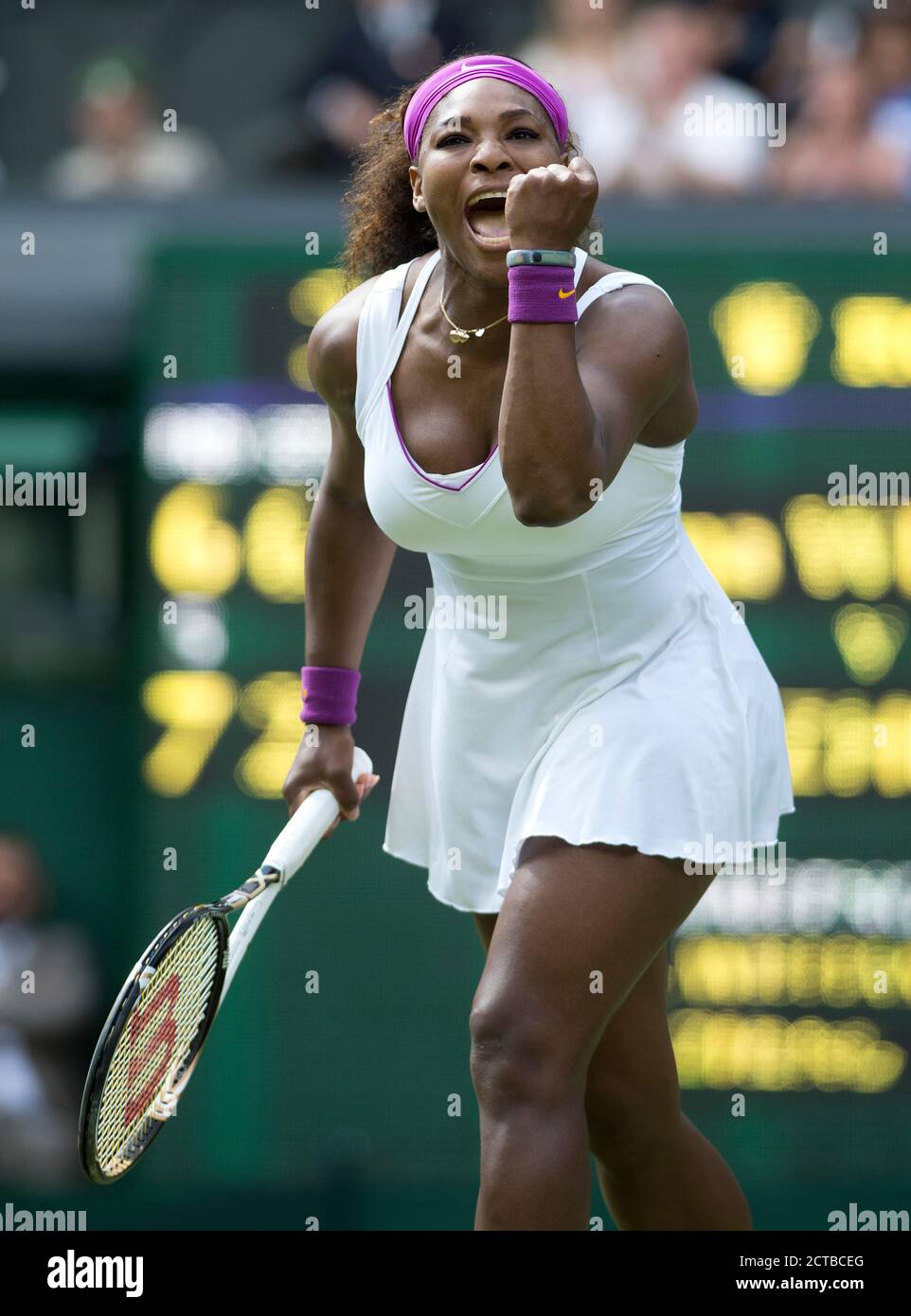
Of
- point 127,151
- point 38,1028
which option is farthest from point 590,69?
point 38,1028

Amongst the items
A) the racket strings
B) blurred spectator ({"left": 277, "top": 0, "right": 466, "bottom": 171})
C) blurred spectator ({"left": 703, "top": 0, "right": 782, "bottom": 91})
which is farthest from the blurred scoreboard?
the racket strings

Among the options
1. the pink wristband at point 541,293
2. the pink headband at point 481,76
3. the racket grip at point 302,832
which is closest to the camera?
the pink wristband at point 541,293

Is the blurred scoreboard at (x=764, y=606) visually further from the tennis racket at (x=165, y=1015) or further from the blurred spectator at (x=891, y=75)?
the tennis racket at (x=165, y=1015)

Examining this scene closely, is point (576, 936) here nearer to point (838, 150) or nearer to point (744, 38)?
point (838, 150)

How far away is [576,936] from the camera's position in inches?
87.1

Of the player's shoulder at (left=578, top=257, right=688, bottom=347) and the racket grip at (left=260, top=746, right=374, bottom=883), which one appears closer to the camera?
the player's shoulder at (left=578, top=257, right=688, bottom=347)

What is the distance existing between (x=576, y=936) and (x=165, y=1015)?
1.72 feet

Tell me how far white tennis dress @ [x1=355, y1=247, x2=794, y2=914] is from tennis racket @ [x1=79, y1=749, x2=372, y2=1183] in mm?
212

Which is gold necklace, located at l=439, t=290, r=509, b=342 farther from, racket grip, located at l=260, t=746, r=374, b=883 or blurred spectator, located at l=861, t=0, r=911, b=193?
blurred spectator, located at l=861, t=0, r=911, b=193

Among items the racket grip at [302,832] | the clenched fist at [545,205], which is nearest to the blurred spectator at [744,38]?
the racket grip at [302,832]

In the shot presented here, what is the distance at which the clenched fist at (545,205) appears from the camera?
6.91 feet

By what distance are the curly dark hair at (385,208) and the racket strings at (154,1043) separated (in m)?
0.91

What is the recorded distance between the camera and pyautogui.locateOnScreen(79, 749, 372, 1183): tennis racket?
2.20 m
